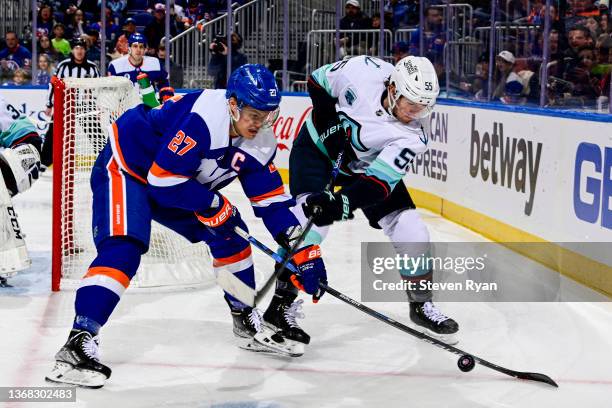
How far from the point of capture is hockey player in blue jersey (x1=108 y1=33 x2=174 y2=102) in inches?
349

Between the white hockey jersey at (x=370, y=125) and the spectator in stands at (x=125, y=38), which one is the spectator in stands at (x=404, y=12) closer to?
the spectator in stands at (x=125, y=38)

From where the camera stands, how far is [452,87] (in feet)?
25.4

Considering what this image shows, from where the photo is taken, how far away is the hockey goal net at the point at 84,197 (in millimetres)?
4789

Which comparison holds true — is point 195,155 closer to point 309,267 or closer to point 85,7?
point 309,267

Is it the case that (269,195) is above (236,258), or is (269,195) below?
above

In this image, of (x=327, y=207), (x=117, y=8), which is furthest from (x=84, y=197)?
(x=117, y=8)

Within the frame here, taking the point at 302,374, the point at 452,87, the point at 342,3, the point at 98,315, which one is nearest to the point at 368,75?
the point at 302,374

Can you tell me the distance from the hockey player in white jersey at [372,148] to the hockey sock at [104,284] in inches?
26.7

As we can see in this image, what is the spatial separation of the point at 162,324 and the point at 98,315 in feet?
3.21

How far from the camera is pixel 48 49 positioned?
33.7 feet

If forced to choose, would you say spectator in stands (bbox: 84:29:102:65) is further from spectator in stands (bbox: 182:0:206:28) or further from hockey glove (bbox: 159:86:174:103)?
hockey glove (bbox: 159:86:174:103)

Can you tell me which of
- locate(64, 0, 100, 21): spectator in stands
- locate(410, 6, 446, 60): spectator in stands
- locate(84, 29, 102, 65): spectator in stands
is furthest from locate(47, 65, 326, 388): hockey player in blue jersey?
locate(64, 0, 100, 21): spectator in stands

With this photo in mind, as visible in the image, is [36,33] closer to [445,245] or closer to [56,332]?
[445,245]

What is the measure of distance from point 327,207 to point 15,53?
23.9 feet
